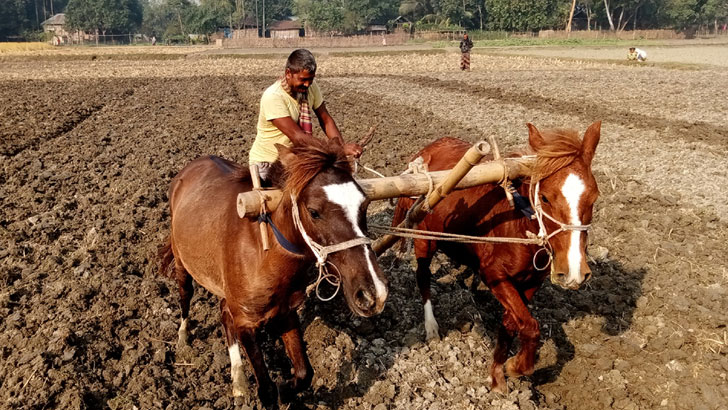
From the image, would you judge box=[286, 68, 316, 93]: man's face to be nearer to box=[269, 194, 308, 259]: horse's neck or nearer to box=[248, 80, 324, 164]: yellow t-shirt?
box=[248, 80, 324, 164]: yellow t-shirt

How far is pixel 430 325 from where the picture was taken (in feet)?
19.0

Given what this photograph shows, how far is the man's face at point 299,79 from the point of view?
5.00 metres

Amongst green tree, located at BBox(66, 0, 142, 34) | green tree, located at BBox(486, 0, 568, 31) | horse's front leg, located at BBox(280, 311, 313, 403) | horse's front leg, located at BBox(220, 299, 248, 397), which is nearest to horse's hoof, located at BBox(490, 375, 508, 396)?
horse's front leg, located at BBox(280, 311, 313, 403)

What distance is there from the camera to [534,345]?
4652 millimetres

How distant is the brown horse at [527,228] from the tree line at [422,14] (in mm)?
96748

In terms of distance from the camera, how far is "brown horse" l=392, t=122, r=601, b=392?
4129 mm

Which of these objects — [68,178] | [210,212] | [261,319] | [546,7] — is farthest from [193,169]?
[546,7]

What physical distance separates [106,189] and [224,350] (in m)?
6.01

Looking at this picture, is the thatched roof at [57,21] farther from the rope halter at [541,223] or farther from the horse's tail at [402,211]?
the rope halter at [541,223]

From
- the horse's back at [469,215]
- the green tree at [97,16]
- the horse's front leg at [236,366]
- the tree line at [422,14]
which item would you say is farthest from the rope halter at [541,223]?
the green tree at [97,16]

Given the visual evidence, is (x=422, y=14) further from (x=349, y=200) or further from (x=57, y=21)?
(x=349, y=200)

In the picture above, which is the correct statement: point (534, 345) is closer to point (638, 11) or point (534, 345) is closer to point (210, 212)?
point (210, 212)

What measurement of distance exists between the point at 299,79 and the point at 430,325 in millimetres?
2659

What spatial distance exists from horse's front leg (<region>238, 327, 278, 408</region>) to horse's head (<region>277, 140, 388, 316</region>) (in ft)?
3.70
